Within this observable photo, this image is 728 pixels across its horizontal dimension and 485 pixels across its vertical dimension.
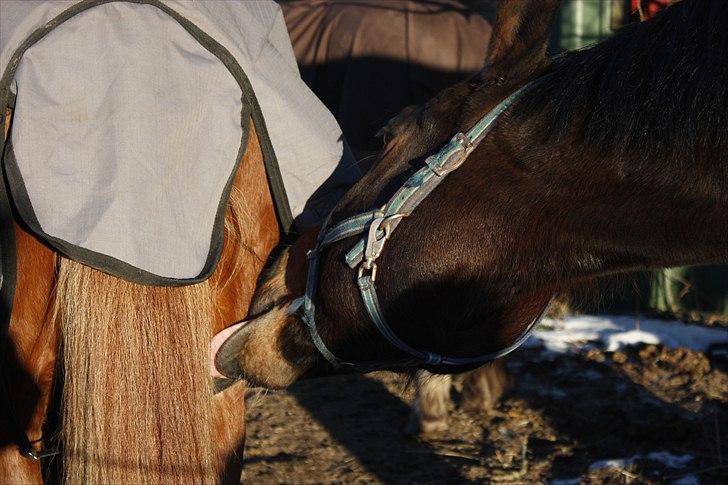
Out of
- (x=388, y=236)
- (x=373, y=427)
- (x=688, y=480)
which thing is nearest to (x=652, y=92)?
(x=388, y=236)

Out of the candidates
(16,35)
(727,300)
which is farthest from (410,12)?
(727,300)

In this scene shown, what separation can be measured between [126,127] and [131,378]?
54cm

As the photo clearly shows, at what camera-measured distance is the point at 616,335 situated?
5.44 metres

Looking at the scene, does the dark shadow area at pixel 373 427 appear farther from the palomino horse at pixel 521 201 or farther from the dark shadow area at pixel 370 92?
the palomino horse at pixel 521 201

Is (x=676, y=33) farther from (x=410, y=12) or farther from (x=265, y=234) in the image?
(x=410, y=12)

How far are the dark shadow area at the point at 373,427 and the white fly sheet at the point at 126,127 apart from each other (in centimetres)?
215

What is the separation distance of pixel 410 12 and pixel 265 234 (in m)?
1.28

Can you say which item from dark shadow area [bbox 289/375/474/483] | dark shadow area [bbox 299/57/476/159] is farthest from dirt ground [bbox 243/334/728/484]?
dark shadow area [bbox 299/57/476/159]

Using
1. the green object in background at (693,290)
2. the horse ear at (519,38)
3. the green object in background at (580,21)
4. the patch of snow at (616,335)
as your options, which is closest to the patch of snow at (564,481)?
the patch of snow at (616,335)

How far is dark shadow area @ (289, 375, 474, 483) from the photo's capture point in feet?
13.4

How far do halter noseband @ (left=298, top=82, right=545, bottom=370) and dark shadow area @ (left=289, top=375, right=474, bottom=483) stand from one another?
6.53ft

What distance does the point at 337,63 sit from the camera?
3.32 metres

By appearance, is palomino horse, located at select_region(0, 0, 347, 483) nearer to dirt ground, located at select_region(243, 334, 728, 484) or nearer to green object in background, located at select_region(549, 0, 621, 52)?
dirt ground, located at select_region(243, 334, 728, 484)

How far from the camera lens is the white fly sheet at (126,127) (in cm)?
206
